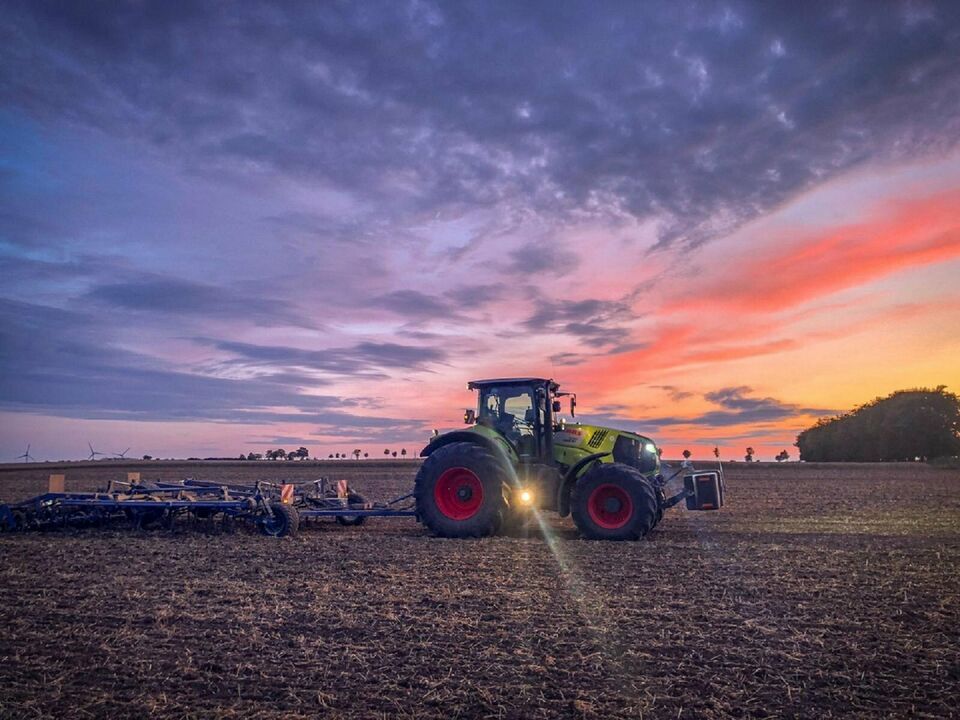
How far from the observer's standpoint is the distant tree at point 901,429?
57062 mm

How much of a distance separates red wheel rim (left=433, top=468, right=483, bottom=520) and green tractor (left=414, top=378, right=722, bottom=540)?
0.7 inches

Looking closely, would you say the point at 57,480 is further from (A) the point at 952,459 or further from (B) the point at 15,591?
(A) the point at 952,459

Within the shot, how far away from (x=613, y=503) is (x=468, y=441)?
9.74 ft

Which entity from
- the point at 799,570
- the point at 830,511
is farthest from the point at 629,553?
the point at 830,511

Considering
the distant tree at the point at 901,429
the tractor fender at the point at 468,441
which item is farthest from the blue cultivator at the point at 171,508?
the distant tree at the point at 901,429

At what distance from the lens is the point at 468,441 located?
13477mm

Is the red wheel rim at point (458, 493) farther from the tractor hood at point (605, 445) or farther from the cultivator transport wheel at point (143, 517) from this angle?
the cultivator transport wheel at point (143, 517)

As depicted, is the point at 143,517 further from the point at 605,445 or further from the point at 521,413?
the point at 605,445

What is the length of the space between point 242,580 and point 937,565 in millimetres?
9489

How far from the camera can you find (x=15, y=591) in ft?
28.4

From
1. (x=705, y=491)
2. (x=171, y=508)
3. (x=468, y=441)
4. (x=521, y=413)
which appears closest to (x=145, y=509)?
(x=171, y=508)

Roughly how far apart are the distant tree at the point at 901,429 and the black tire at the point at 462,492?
57063mm

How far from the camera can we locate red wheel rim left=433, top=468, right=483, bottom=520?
1302 cm

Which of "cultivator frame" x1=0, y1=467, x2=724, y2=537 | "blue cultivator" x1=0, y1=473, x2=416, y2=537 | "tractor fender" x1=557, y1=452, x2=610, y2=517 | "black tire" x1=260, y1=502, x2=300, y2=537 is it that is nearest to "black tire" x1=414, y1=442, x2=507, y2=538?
"cultivator frame" x1=0, y1=467, x2=724, y2=537
